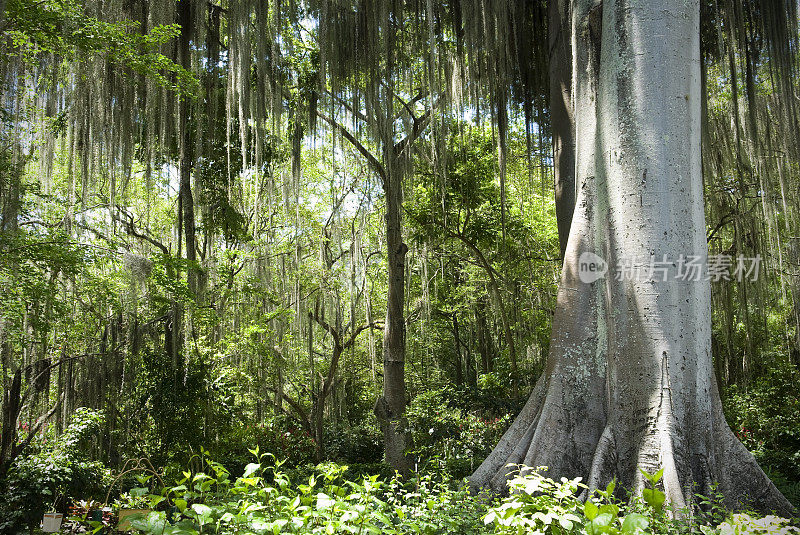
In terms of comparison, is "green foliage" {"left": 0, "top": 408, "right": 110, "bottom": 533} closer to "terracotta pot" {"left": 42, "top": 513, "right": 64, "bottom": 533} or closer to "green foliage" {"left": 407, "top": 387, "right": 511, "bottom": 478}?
"terracotta pot" {"left": 42, "top": 513, "right": 64, "bottom": 533}

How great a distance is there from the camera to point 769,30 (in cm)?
597

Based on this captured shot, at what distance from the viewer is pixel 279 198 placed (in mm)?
13180

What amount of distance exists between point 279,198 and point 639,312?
10800 mm

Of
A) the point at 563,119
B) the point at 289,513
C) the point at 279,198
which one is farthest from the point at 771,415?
the point at 279,198

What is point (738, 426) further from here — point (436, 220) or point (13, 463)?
point (13, 463)

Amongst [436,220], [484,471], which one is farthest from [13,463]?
[436,220]

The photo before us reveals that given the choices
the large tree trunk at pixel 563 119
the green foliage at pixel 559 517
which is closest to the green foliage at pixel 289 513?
the green foliage at pixel 559 517

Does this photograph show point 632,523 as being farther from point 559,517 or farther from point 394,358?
point 394,358

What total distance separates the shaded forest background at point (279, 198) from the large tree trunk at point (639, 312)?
2272 mm

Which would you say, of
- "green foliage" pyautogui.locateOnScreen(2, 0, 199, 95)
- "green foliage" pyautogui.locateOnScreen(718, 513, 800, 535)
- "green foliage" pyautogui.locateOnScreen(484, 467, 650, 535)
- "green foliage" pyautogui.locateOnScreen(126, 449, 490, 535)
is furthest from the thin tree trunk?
"green foliage" pyautogui.locateOnScreen(484, 467, 650, 535)

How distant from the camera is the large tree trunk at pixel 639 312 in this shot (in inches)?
128

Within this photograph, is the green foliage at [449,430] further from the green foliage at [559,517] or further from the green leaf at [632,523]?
the green leaf at [632,523]

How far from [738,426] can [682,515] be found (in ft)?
29.3

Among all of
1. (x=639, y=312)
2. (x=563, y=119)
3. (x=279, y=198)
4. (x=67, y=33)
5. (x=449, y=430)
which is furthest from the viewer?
(x=279, y=198)
